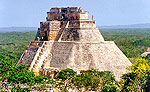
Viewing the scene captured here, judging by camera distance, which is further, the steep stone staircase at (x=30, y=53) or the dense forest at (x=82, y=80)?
the steep stone staircase at (x=30, y=53)

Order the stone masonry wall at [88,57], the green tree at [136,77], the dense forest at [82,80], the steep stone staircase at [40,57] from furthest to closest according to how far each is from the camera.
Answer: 1. the steep stone staircase at [40,57]
2. the stone masonry wall at [88,57]
3. the dense forest at [82,80]
4. the green tree at [136,77]

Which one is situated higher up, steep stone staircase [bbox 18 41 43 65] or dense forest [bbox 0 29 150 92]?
steep stone staircase [bbox 18 41 43 65]

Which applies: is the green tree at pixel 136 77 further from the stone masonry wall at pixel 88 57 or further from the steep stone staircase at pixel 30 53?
the steep stone staircase at pixel 30 53

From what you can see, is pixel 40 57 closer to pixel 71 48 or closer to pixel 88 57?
pixel 71 48

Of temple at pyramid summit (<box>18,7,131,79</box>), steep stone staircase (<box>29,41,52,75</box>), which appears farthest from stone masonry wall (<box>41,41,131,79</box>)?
steep stone staircase (<box>29,41,52,75</box>)

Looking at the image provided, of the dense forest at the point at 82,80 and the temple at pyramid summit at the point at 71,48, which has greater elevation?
the temple at pyramid summit at the point at 71,48

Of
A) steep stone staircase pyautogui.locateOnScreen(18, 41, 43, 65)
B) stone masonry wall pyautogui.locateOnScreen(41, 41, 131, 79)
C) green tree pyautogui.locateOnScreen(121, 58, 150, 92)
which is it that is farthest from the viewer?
steep stone staircase pyautogui.locateOnScreen(18, 41, 43, 65)

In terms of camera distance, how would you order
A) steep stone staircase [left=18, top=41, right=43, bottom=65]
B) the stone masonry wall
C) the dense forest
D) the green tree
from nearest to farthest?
the green tree → the dense forest → the stone masonry wall → steep stone staircase [left=18, top=41, right=43, bottom=65]

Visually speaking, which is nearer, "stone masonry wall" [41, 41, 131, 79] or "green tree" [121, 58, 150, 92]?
"green tree" [121, 58, 150, 92]

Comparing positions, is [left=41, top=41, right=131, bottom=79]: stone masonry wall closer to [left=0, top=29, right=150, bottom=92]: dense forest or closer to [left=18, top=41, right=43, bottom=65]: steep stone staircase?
[left=0, top=29, right=150, bottom=92]: dense forest

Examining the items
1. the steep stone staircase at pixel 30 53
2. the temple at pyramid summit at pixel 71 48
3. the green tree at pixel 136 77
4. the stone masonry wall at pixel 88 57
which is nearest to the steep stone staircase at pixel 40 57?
the temple at pyramid summit at pixel 71 48
